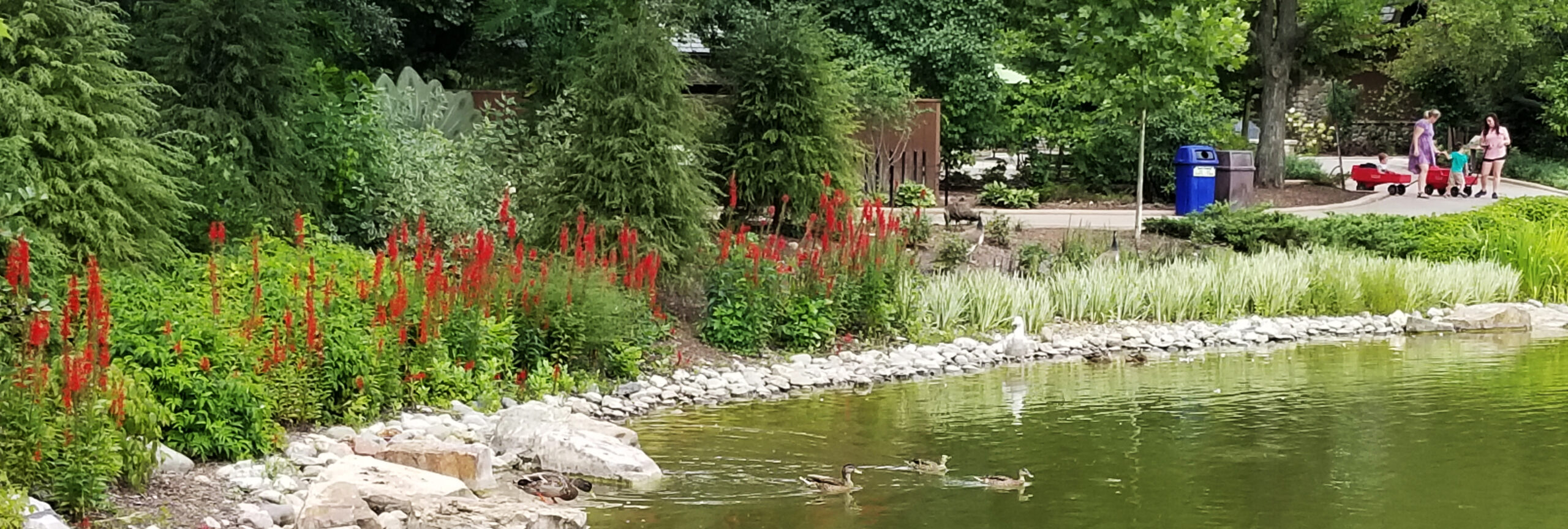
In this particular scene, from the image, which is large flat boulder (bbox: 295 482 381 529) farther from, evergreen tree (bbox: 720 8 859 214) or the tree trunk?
the tree trunk

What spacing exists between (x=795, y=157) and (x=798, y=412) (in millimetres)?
4518

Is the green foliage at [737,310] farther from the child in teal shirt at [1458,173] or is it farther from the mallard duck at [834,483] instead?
the child in teal shirt at [1458,173]

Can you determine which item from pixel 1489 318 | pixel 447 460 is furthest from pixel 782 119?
pixel 447 460

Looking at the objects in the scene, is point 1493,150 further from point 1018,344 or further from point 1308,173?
point 1018,344

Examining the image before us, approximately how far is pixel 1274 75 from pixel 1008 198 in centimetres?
521

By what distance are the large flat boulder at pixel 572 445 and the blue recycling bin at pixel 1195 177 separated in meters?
12.6

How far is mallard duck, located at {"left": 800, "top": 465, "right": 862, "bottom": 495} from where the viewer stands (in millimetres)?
7594

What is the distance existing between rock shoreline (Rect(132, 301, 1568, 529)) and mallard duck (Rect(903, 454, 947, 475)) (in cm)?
135

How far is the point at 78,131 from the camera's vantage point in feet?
27.9

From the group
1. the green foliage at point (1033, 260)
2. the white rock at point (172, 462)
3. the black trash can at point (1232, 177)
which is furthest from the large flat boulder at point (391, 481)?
the black trash can at point (1232, 177)

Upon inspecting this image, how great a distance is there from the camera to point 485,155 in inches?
533

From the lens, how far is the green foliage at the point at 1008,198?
70.0 ft

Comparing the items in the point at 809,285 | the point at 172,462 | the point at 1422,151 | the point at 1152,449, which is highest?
the point at 1422,151

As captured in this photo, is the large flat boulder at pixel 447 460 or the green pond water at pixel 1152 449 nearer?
the green pond water at pixel 1152 449
